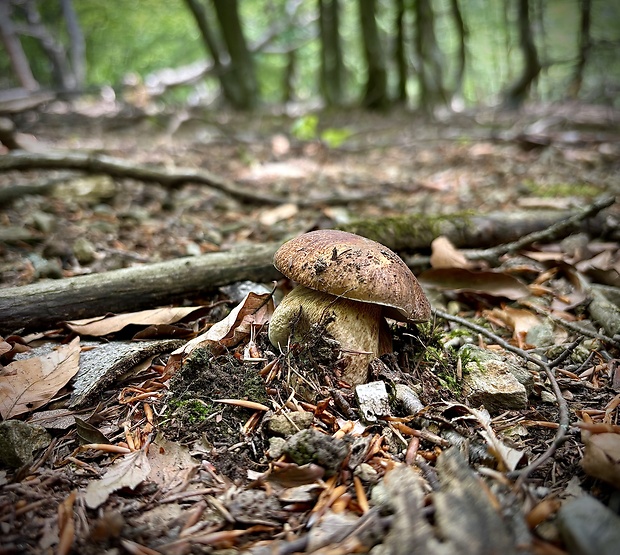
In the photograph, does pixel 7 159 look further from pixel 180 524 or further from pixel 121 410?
pixel 180 524

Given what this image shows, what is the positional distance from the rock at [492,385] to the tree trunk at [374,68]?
32.2ft

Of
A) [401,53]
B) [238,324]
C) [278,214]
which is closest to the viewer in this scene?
[238,324]

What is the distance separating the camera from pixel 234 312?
195 cm

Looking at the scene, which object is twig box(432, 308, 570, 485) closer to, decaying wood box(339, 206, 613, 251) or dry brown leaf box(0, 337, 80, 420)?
decaying wood box(339, 206, 613, 251)

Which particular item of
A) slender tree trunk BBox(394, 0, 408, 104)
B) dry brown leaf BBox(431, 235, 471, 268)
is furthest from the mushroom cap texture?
slender tree trunk BBox(394, 0, 408, 104)

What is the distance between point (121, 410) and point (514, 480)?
1356 mm

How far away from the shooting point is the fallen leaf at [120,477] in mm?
1208

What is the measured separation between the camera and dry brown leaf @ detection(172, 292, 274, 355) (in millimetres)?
1804

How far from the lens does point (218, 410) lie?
4.97ft

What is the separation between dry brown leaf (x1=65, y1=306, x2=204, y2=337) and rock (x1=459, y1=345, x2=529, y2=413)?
1291 millimetres

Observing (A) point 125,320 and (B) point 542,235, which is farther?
(B) point 542,235

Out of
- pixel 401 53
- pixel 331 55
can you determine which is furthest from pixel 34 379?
pixel 331 55

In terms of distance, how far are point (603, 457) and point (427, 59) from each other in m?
10.8

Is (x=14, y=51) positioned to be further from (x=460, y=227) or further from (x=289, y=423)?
(x=289, y=423)
